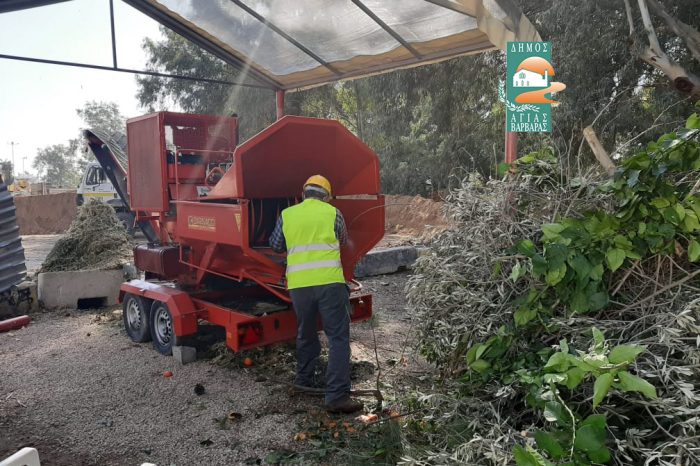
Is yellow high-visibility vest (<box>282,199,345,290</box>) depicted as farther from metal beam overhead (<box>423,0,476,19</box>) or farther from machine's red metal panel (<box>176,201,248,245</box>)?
metal beam overhead (<box>423,0,476,19</box>)

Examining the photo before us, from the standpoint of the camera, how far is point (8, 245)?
7121mm

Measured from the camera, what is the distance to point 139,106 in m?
26.0

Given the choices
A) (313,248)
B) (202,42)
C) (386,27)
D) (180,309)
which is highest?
(202,42)

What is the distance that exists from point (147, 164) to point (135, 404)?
276 cm

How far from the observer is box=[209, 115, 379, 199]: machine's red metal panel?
16.2 feet

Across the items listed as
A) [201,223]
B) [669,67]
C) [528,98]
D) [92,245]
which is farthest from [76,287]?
[669,67]

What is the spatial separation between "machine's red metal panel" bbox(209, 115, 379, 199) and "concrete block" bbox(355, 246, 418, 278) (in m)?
3.77

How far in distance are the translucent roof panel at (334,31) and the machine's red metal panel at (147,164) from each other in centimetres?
198

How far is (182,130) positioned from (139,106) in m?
22.1

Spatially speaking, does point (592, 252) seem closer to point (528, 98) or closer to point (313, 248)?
point (313, 248)

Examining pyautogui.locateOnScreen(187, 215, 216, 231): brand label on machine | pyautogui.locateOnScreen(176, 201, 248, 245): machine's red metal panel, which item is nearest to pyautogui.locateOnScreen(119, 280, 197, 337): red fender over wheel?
pyautogui.locateOnScreen(176, 201, 248, 245): machine's red metal panel

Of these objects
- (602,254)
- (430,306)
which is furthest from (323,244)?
(602,254)

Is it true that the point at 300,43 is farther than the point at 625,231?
Yes

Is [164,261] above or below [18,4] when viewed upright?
below
